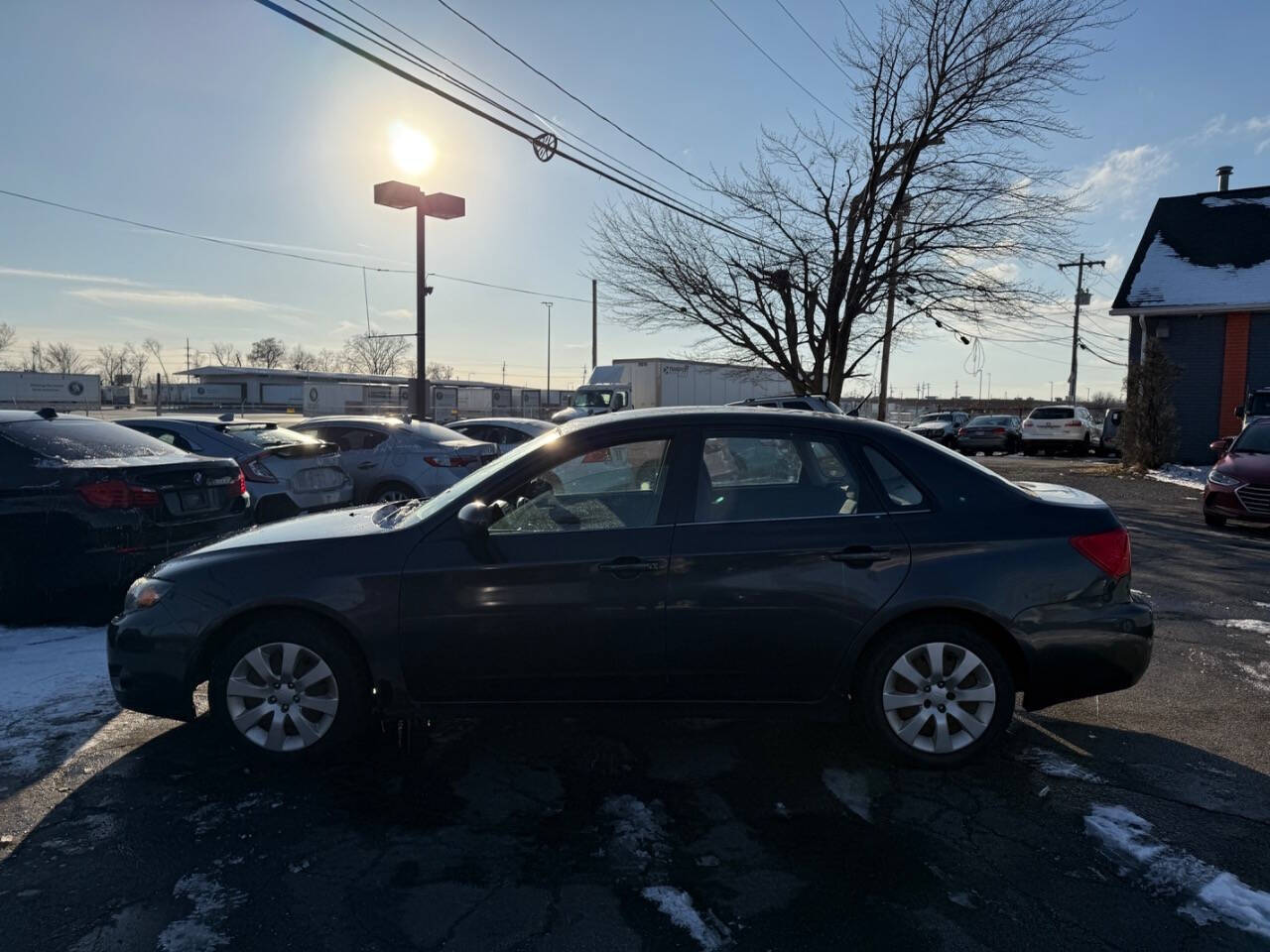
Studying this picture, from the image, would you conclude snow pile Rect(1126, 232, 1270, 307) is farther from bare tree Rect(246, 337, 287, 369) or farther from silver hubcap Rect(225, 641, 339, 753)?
bare tree Rect(246, 337, 287, 369)

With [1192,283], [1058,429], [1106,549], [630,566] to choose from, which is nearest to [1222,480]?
[1106,549]

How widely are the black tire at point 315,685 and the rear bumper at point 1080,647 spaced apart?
287 centimetres

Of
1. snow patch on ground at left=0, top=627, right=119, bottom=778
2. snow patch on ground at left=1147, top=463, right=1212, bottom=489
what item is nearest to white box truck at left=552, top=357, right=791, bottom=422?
snow patch on ground at left=1147, top=463, right=1212, bottom=489

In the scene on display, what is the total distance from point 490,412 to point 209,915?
46760mm

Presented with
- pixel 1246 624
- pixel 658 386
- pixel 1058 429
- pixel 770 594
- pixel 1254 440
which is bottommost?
pixel 1246 624

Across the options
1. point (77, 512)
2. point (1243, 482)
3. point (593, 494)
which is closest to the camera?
point (593, 494)

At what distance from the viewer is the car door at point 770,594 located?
3525 mm

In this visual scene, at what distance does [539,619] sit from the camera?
139 inches

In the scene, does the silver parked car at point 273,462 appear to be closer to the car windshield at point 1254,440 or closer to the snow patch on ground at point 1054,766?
the snow patch on ground at point 1054,766

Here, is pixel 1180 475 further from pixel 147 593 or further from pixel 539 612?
pixel 147 593

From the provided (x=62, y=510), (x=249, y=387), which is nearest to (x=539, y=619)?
(x=62, y=510)

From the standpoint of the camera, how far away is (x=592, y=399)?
104 feet

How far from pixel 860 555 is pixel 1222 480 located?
9.46 metres

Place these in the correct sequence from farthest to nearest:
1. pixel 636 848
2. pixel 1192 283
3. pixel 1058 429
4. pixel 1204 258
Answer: pixel 1058 429
pixel 1204 258
pixel 1192 283
pixel 636 848
